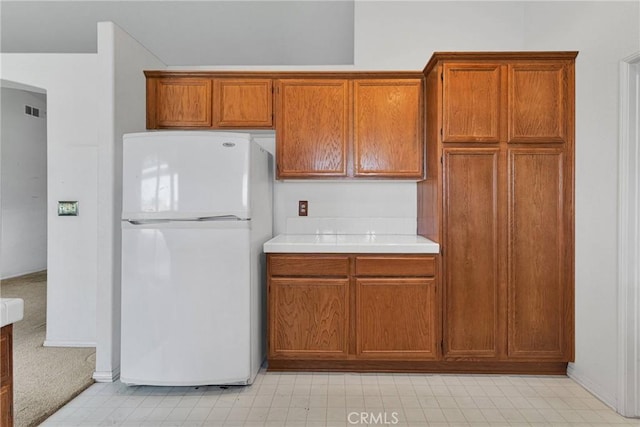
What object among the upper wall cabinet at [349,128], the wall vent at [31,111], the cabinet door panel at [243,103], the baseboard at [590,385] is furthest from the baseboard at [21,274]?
the baseboard at [590,385]

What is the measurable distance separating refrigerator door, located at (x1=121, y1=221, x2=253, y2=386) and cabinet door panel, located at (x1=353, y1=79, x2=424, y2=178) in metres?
1.24

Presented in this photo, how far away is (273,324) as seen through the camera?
2.48 meters

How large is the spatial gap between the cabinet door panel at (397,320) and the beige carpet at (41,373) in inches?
71.3

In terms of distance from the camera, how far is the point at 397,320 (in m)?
2.46

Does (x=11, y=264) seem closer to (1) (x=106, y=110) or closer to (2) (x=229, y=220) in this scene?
(1) (x=106, y=110)

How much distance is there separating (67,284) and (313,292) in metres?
2.03

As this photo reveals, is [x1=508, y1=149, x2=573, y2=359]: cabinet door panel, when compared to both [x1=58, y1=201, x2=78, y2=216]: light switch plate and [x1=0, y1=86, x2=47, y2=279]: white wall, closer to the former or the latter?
[x1=58, y1=201, x2=78, y2=216]: light switch plate

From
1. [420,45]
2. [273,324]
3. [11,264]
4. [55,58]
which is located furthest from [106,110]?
[11,264]

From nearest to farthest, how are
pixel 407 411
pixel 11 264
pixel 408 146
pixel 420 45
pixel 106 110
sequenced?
1. pixel 407 411
2. pixel 106 110
3. pixel 408 146
4. pixel 420 45
5. pixel 11 264

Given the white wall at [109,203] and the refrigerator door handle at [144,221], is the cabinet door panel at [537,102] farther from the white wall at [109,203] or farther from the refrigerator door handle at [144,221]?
the white wall at [109,203]

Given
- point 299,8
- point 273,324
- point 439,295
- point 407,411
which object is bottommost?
point 407,411

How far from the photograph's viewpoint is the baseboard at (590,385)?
6.88ft

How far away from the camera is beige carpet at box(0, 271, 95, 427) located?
2.06 meters

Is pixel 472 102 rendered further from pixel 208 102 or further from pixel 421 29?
pixel 208 102
